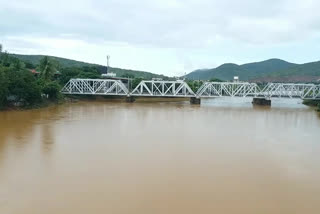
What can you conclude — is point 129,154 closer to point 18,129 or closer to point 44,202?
point 44,202

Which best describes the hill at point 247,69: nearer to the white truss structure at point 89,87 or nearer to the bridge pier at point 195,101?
the bridge pier at point 195,101

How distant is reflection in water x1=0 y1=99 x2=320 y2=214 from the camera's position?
7832 mm

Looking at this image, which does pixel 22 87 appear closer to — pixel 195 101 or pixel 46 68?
pixel 46 68

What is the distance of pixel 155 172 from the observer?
10.4 meters

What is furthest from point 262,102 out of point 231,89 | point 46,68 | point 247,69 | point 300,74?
point 247,69

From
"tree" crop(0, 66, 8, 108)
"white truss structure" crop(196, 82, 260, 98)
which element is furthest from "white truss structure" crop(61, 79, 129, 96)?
"tree" crop(0, 66, 8, 108)

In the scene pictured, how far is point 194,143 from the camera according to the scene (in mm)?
15680

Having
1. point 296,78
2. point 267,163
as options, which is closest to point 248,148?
point 267,163

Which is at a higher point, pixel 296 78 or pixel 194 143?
pixel 296 78

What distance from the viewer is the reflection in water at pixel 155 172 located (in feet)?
25.7

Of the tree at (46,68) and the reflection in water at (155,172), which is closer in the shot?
the reflection in water at (155,172)

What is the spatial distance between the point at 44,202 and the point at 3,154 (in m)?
5.55

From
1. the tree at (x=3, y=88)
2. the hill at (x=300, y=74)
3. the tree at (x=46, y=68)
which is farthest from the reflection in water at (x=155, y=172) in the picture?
the hill at (x=300, y=74)

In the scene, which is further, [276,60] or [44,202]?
[276,60]
